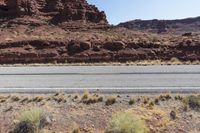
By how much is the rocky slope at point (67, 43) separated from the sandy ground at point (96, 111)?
34.3 metres

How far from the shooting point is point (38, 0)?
293 ft

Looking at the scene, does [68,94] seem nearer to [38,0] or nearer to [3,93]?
[3,93]

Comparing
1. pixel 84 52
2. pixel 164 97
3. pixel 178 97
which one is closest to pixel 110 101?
pixel 164 97

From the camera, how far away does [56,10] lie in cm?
8694

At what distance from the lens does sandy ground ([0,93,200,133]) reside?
13289mm

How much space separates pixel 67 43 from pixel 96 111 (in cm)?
4453

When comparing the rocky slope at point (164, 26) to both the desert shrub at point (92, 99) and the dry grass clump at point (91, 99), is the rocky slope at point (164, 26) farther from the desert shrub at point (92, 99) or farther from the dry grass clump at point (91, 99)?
the desert shrub at point (92, 99)

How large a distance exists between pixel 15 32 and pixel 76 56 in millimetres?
22162

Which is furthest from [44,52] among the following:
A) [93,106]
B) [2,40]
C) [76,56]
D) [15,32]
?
[93,106]

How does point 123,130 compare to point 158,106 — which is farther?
point 158,106

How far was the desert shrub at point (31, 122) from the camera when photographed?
43.2ft

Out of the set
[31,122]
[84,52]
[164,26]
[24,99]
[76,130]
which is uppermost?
[24,99]

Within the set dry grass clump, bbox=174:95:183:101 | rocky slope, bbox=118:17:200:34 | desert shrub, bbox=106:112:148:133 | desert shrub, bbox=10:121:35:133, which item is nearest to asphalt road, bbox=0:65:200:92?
dry grass clump, bbox=174:95:183:101

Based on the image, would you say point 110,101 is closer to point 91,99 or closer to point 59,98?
point 91,99
